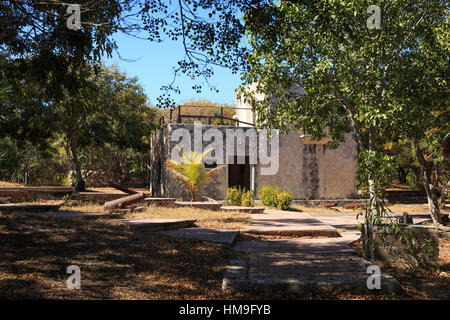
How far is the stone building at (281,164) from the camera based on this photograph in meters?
17.7

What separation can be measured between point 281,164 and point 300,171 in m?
1.11

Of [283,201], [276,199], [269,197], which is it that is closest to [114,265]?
[283,201]

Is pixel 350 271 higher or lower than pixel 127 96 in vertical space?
lower

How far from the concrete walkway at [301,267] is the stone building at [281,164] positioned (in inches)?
368

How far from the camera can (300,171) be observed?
19.2 meters

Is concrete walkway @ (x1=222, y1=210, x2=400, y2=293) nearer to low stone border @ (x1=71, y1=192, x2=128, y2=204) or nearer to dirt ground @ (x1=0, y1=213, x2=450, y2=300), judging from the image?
dirt ground @ (x1=0, y1=213, x2=450, y2=300)

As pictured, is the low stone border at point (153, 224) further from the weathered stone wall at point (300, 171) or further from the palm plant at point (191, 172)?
the weathered stone wall at point (300, 171)

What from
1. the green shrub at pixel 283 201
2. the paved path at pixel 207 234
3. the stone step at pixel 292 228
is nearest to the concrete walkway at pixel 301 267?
the stone step at pixel 292 228

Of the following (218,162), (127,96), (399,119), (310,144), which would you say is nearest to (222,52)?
(399,119)

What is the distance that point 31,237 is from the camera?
6141mm

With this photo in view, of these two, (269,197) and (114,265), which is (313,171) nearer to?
(269,197)

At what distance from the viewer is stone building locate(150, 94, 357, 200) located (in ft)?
58.0
